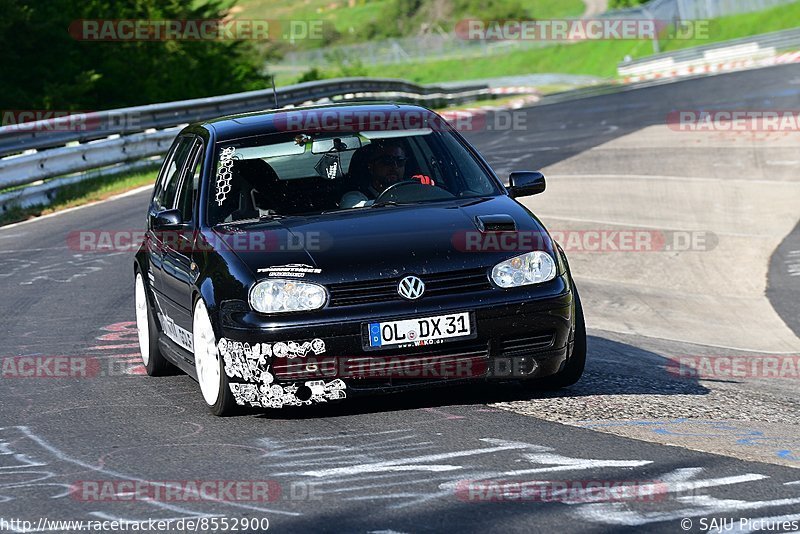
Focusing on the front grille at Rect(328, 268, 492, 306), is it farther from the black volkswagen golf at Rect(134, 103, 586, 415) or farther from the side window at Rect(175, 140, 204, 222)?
the side window at Rect(175, 140, 204, 222)

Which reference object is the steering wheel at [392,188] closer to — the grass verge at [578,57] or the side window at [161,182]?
the side window at [161,182]

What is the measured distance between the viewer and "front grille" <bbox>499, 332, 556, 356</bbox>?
Result: 254 inches

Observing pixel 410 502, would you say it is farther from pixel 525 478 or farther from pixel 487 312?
pixel 487 312

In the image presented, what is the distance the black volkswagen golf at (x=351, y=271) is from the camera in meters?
6.24

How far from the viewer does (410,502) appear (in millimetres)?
4828

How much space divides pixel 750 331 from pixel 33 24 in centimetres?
2445

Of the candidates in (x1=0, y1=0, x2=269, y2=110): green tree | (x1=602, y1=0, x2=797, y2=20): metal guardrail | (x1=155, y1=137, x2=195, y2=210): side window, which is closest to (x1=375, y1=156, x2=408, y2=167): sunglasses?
(x1=155, y1=137, x2=195, y2=210): side window

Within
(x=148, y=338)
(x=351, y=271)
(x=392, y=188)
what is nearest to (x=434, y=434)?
(x=351, y=271)

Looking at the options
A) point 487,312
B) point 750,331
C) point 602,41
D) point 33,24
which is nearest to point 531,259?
point 487,312

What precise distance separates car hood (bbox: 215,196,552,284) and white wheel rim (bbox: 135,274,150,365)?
1.46 m

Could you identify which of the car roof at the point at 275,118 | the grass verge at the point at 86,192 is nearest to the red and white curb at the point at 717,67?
the grass verge at the point at 86,192

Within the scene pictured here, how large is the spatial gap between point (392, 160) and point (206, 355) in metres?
1.66

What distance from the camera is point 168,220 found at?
729 centimetres

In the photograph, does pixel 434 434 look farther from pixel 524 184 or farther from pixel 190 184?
pixel 190 184
